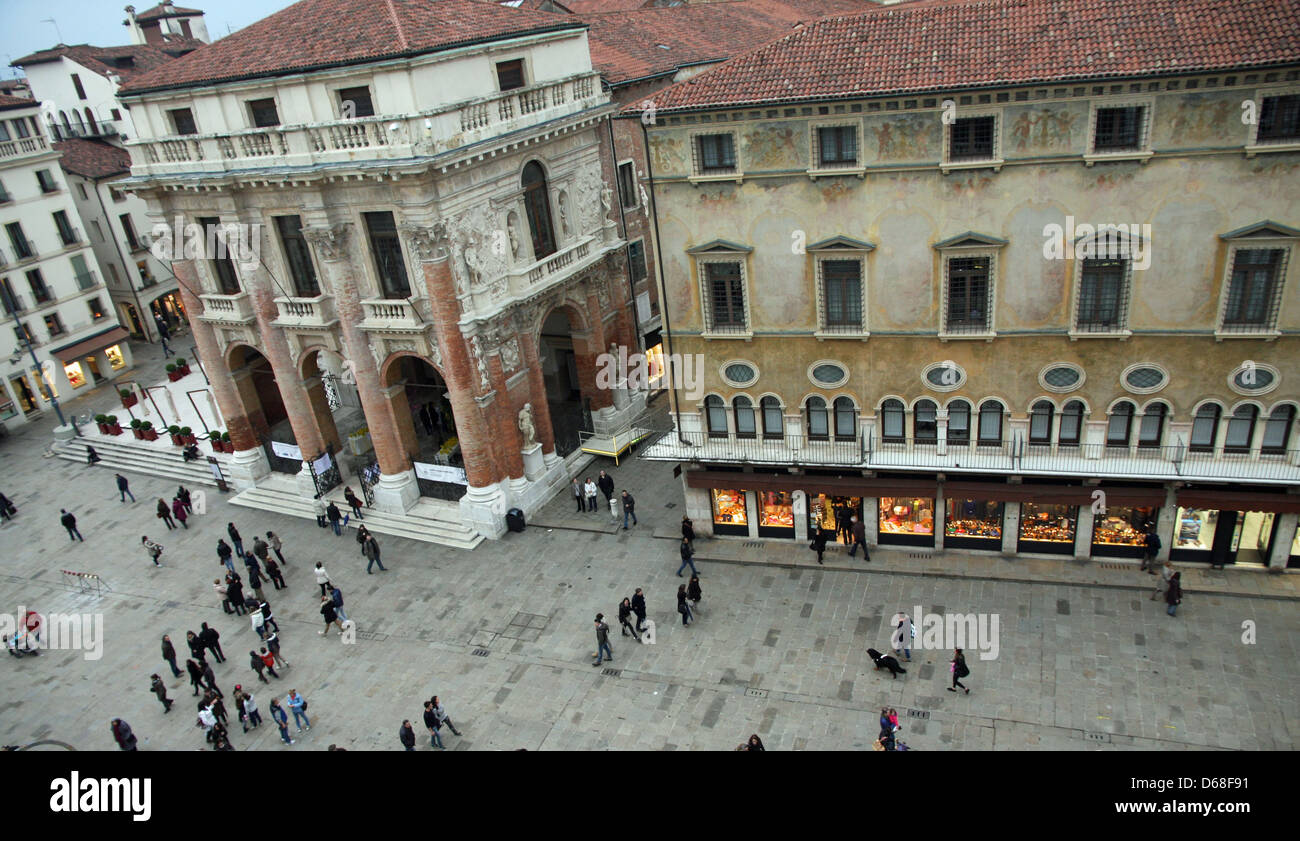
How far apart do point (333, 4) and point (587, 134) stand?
10239mm

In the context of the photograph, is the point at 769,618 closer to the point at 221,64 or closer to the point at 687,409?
the point at 687,409

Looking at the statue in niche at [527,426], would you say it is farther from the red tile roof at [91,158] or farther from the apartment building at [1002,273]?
the red tile roof at [91,158]

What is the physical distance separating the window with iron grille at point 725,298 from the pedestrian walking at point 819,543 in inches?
276

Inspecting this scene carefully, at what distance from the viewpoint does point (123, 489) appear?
38250 mm

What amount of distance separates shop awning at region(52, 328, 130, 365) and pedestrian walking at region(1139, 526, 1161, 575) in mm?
53404

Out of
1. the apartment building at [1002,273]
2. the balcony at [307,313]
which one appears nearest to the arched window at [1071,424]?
the apartment building at [1002,273]

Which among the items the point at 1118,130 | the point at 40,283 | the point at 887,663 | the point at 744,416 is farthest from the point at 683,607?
the point at 40,283

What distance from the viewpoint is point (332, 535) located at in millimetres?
34219

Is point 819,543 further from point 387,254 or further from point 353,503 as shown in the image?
point 353,503

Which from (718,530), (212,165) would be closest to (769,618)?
(718,530)

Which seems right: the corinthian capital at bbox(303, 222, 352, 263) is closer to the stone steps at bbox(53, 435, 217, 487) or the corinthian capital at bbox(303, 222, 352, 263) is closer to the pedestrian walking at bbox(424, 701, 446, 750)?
the stone steps at bbox(53, 435, 217, 487)

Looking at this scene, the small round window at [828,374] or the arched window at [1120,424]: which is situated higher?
the small round window at [828,374]

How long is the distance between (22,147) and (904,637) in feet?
171

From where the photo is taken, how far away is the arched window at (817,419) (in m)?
26.8
